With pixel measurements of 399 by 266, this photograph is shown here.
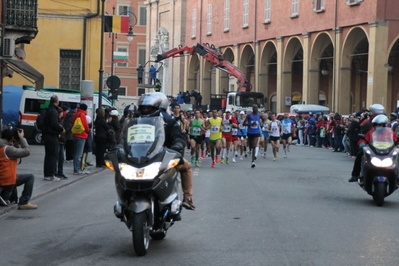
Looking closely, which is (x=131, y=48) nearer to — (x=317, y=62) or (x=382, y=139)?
(x=317, y=62)

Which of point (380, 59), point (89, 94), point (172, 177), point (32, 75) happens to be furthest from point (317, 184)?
point (380, 59)

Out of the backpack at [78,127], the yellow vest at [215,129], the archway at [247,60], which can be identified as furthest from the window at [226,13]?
the backpack at [78,127]

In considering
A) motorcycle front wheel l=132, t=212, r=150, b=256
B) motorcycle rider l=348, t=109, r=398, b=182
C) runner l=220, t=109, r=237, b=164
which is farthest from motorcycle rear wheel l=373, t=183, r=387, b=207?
runner l=220, t=109, r=237, b=164

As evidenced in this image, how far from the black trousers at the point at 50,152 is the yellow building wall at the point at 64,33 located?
18585 millimetres

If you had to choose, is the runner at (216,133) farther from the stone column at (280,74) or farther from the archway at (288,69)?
the stone column at (280,74)

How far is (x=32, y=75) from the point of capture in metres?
28.9

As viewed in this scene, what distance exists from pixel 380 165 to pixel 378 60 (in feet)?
108

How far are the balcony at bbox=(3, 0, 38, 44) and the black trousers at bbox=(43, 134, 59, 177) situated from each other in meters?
6.15

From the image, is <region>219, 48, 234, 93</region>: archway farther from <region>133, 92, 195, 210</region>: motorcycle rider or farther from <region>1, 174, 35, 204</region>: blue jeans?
<region>133, 92, 195, 210</region>: motorcycle rider

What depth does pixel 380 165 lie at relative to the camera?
571 inches

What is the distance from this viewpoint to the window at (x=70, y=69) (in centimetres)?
3772

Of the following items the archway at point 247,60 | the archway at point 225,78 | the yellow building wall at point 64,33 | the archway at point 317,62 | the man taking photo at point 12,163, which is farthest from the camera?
the archway at point 225,78

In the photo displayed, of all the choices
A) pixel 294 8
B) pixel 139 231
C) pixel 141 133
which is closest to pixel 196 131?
pixel 141 133

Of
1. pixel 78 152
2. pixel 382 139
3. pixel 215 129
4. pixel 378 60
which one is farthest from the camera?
pixel 378 60
